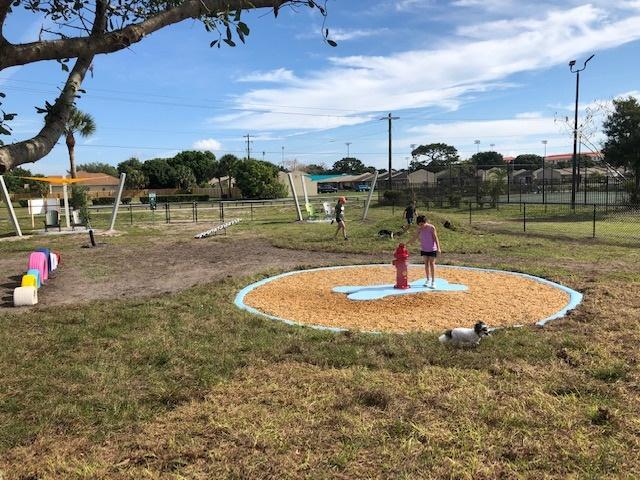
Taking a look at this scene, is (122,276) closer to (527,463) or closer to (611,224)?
(527,463)

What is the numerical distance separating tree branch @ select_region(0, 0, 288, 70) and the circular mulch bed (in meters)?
4.49

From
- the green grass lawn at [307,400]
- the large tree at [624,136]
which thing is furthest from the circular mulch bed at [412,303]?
the large tree at [624,136]

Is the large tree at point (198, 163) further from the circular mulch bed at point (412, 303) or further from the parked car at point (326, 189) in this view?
the circular mulch bed at point (412, 303)

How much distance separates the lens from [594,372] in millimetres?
4691

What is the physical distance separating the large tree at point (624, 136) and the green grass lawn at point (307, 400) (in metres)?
26.5

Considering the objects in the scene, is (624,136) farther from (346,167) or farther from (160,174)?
(346,167)

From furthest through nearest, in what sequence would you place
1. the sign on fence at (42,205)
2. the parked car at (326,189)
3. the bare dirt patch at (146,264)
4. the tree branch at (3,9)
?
the parked car at (326,189) < the sign on fence at (42,205) < the bare dirt patch at (146,264) < the tree branch at (3,9)

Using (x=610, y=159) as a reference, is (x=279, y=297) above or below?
below

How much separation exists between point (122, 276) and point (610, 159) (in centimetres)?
2945

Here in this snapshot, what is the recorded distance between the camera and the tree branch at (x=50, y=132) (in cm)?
248

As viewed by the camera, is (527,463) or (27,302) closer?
(527,463)

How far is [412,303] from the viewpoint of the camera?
782 centimetres

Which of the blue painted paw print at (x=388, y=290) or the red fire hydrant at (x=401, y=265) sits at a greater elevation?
the red fire hydrant at (x=401, y=265)

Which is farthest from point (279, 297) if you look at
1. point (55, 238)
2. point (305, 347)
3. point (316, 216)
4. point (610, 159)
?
point (610, 159)
